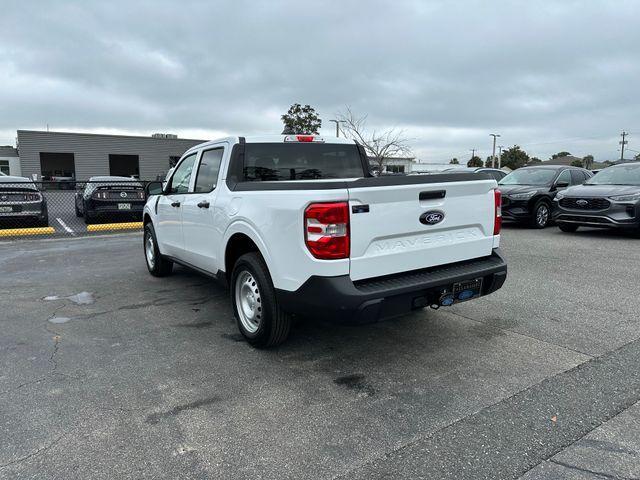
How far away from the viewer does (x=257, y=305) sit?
4160 mm

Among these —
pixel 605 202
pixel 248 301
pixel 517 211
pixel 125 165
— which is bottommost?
pixel 248 301

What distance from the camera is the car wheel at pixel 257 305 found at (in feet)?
12.7

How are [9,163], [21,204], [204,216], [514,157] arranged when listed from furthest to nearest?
[514,157], [9,163], [21,204], [204,216]

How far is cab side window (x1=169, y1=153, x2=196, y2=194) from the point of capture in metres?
5.69

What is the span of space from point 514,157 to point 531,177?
75.5m

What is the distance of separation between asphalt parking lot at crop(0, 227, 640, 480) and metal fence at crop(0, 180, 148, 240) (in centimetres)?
670

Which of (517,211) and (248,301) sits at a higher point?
(517,211)

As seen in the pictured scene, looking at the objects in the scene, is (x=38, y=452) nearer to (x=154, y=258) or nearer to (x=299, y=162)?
(x=299, y=162)

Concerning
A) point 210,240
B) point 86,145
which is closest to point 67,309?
point 210,240

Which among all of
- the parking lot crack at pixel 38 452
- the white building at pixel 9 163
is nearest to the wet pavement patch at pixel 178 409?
the parking lot crack at pixel 38 452

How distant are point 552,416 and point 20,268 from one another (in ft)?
26.8

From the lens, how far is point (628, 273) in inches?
272

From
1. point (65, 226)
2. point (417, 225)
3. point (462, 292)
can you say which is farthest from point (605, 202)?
point (65, 226)

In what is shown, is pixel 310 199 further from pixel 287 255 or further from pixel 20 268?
pixel 20 268
